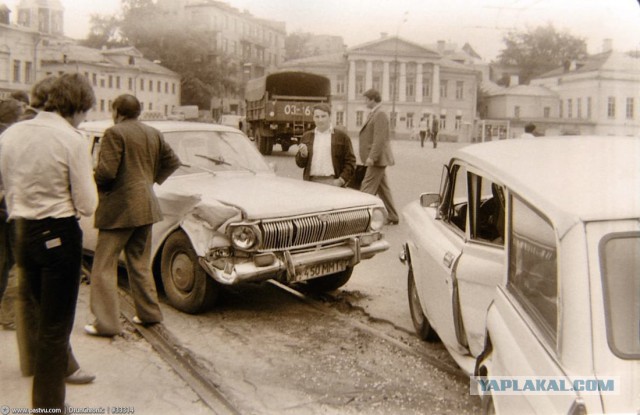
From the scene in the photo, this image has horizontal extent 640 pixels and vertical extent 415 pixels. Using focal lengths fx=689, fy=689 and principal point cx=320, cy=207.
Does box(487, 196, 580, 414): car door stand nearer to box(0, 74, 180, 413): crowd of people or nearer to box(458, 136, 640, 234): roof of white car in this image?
box(458, 136, 640, 234): roof of white car

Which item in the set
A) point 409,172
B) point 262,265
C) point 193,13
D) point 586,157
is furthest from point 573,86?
point 586,157

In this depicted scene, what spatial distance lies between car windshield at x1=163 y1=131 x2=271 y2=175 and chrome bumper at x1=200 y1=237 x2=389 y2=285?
1426 millimetres

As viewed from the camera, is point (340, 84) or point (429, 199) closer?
point (429, 199)

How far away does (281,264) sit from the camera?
510 cm

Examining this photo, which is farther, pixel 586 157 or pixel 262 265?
pixel 262 265

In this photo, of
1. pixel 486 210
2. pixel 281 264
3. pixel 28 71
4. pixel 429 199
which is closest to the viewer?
pixel 486 210

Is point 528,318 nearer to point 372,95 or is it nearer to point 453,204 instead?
point 453,204

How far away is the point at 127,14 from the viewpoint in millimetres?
7938

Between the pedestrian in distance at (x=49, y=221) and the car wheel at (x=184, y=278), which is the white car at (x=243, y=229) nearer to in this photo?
the car wheel at (x=184, y=278)

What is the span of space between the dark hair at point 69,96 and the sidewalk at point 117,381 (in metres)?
1.50

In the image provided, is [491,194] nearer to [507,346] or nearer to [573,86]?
[507,346]

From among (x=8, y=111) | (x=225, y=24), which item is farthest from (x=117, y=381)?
(x=225, y=24)

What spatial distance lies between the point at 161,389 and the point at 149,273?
123 cm

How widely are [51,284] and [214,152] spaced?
3434 mm
